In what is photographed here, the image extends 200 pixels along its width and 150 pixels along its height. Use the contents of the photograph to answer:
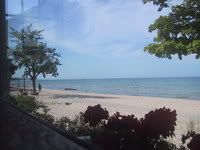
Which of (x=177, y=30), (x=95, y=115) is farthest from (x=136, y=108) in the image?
(x=95, y=115)

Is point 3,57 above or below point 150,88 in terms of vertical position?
above

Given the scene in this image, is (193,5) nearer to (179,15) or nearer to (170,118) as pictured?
(179,15)

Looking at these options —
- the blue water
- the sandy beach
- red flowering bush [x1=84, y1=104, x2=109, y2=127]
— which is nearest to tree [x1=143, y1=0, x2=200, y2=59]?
the sandy beach

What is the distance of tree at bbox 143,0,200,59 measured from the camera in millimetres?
7633

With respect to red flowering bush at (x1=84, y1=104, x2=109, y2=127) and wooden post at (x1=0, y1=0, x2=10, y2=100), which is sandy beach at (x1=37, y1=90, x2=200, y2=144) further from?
red flowering bush at (x1=84, y1=104, x2=109, y2=127)

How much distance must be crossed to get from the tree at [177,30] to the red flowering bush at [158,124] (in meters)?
4.70

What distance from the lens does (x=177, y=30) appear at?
26.5 feet

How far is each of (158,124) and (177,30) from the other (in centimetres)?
542

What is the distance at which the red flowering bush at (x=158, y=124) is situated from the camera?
9.39ft

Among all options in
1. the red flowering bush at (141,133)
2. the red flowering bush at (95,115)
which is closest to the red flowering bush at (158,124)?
the red flowering bush at (141,133)

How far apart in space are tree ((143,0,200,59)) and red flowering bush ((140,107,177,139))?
185 inches

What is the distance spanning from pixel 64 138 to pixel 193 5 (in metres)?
6.63

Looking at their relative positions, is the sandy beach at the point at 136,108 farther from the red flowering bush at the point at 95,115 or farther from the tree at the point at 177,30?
the red flowering bush at the point at 95,115

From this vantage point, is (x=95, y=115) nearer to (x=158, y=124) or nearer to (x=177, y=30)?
(x=158, y=124)
